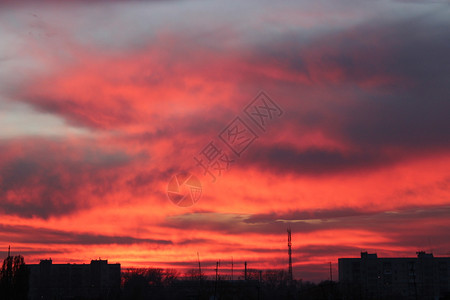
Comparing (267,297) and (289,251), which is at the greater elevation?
(289,251)

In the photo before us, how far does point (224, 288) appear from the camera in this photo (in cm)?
18975

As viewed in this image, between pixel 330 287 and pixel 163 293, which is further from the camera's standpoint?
pixel 163 293

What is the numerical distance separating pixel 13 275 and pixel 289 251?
92.8 m

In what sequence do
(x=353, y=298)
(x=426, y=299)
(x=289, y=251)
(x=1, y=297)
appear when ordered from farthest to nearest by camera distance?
(x=426, y=299)
(x=289, y=251)
(x=353, y=298)
(x=1, y=297)

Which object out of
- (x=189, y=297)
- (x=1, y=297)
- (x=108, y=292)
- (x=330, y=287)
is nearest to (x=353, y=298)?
(x=330, y=287)

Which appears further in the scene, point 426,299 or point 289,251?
point 426,299

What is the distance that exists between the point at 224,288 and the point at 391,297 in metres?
51.8

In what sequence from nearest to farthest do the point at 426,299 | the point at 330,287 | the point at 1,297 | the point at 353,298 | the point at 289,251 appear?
the point at 1,297 → the point at 330,287 → the point at 353,298 → the point at 289,251 → the point at 426,299

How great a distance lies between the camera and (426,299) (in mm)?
189625

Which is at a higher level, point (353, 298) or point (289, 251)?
point (289, 251)

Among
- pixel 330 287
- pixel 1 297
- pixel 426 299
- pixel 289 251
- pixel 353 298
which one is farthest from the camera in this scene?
pixel 426 299

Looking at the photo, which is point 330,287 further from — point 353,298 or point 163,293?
point 163,293

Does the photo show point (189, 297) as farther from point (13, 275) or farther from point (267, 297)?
point (13, 275)

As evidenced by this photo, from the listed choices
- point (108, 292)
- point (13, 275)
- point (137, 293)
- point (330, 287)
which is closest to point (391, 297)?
point (330, 287)
